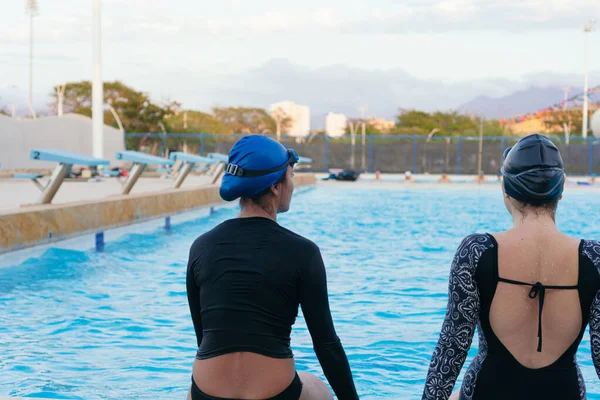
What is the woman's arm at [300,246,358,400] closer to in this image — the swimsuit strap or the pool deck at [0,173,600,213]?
the swimsuit strap

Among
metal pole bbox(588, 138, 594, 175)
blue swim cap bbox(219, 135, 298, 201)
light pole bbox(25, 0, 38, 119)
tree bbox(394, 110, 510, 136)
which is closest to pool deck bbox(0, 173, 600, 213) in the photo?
metal pole bbox(588, 138, 594, 175)

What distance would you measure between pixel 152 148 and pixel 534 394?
119ft

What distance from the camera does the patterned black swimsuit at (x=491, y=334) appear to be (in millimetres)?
2068

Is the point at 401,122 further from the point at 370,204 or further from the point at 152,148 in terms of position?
the point at 370,204

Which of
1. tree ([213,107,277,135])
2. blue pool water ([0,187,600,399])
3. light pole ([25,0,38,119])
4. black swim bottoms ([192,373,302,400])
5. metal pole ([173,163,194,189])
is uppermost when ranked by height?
light pole ([25,0,38,119])

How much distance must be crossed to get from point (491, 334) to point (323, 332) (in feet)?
1.55

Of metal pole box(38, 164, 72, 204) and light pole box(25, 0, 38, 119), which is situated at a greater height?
light pole box(25, 0, 38, 119)

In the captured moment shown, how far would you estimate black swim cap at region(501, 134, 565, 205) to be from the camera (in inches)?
81.8

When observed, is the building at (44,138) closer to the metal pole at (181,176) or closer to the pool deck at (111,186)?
the pool deck at (111,186)

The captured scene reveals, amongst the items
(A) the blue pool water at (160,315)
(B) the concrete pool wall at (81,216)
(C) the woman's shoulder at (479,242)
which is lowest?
(A) the blue pool water at (160,315)

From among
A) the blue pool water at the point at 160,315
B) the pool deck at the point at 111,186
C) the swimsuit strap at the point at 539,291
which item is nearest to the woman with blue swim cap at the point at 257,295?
the swimsuit strap at the point at 539,291

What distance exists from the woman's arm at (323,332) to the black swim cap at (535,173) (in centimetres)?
58

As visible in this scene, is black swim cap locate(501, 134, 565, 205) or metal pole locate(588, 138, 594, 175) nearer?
black swim cap locate(501, 134, 565, 205)

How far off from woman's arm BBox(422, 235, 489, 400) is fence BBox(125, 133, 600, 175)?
113 feet
